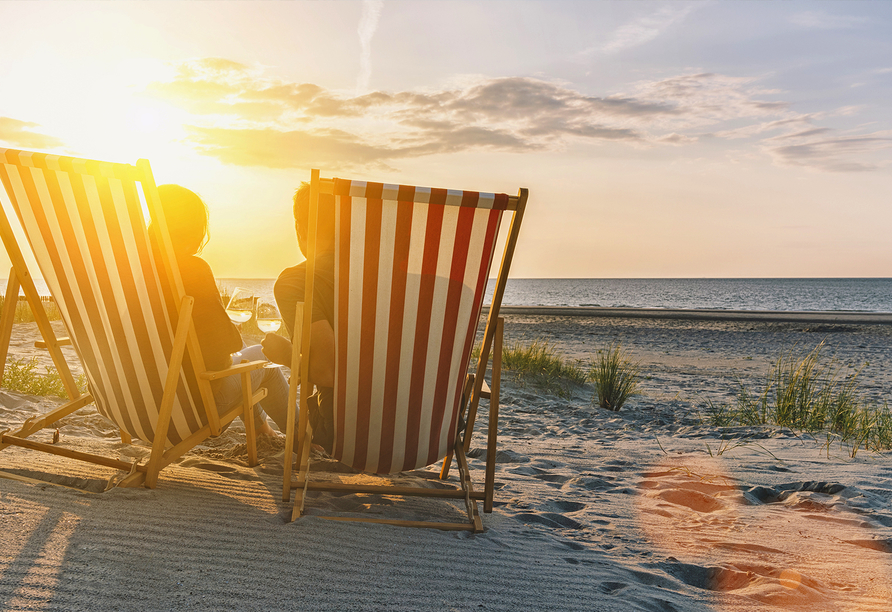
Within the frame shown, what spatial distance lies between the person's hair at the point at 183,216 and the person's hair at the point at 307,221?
42 cm

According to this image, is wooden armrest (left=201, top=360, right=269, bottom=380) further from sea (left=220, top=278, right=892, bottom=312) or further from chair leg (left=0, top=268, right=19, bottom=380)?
sea (left=220, top=278, right=892, bottom=312)

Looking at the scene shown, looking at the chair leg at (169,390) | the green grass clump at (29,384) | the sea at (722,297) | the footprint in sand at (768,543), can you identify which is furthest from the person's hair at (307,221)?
the sea at (722,297)

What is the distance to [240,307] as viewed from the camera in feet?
9.68

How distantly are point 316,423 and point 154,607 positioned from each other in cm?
122

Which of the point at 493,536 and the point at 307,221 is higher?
the point at 307,221

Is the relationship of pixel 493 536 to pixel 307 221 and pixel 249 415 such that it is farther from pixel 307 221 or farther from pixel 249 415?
pixel 307 221

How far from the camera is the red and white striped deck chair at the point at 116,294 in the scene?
213 centimetres

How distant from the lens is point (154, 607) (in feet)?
5.06

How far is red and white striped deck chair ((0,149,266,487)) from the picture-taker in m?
2.13

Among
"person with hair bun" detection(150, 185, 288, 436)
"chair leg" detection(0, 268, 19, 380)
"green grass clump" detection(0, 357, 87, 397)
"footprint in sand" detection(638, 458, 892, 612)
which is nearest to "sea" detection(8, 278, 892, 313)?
"green grass clump" detection(0, 357, 87, 397)

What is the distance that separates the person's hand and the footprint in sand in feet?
6.09

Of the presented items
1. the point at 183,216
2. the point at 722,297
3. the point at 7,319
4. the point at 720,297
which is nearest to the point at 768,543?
the point at 183,216

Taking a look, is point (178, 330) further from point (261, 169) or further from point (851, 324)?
point (851, 324)

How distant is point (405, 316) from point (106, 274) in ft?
4.10
